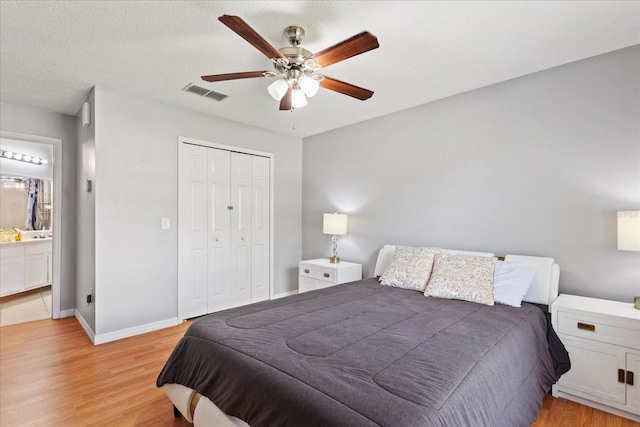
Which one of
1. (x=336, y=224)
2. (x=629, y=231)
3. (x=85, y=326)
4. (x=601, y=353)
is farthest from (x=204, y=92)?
(x=601, y=353)

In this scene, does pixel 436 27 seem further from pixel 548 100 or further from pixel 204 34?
pixel 204 34

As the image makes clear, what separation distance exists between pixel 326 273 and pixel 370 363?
2373 millimetres

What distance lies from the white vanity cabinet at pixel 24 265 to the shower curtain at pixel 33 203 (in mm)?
1159

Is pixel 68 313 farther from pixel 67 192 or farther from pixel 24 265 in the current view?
pixel 24 265

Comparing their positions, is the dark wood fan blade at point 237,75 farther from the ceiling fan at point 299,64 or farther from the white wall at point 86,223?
the white wall at point 86,223

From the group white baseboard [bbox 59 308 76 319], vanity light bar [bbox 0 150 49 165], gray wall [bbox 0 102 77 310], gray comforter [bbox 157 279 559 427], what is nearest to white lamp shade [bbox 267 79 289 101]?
gray comforter [bbox 157 279 559 427]

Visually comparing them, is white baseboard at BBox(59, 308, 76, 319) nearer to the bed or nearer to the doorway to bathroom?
the doorway to bathroom

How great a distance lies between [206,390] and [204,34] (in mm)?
2130

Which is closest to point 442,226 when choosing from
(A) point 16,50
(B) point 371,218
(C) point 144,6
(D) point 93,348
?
(B) point 371,218

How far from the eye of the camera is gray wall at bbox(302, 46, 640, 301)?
2275mm

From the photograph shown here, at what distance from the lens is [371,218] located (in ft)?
12.7

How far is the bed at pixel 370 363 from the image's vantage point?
112 cm

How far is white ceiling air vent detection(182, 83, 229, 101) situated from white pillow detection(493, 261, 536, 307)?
295 centimetres

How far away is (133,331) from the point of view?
10.5ft
